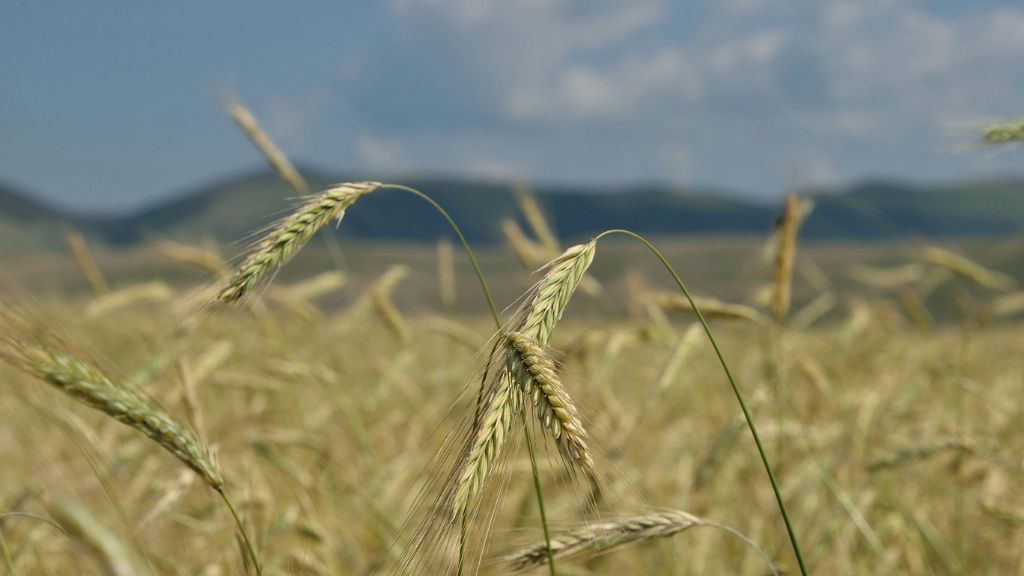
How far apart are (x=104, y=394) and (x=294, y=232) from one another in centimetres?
40

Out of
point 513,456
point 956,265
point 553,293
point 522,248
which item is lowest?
point 956,265

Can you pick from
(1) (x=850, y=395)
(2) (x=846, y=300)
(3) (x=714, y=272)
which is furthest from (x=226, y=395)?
(3) (x=714, y=272)

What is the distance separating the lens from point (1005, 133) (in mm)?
1834

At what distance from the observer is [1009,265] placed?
288 feet

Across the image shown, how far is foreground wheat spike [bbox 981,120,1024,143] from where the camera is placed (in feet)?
5.95

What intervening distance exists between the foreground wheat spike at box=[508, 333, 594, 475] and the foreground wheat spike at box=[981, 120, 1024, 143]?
1.21 metres

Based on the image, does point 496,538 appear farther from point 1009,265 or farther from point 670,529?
point 1009,265

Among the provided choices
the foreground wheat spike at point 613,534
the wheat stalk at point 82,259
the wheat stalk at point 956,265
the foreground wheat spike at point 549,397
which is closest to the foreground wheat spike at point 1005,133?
the foreground wheat spike at point 613,534

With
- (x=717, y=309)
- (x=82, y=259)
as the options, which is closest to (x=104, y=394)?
(x=717, y=309)

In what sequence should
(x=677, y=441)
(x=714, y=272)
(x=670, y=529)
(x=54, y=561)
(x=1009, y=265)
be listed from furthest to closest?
(x=714, y=272), (x=1009, y=265), (x=677, y=441), (x=54, y=561), (x=670, y=529)

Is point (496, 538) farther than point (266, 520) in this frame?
Yes

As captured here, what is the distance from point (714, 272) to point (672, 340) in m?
129

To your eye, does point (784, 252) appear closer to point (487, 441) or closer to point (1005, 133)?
point (1005, 133)

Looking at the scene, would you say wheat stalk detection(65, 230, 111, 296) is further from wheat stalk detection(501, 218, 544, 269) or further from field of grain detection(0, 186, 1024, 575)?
wheat stalk detection(501, 218, 544, 269)
